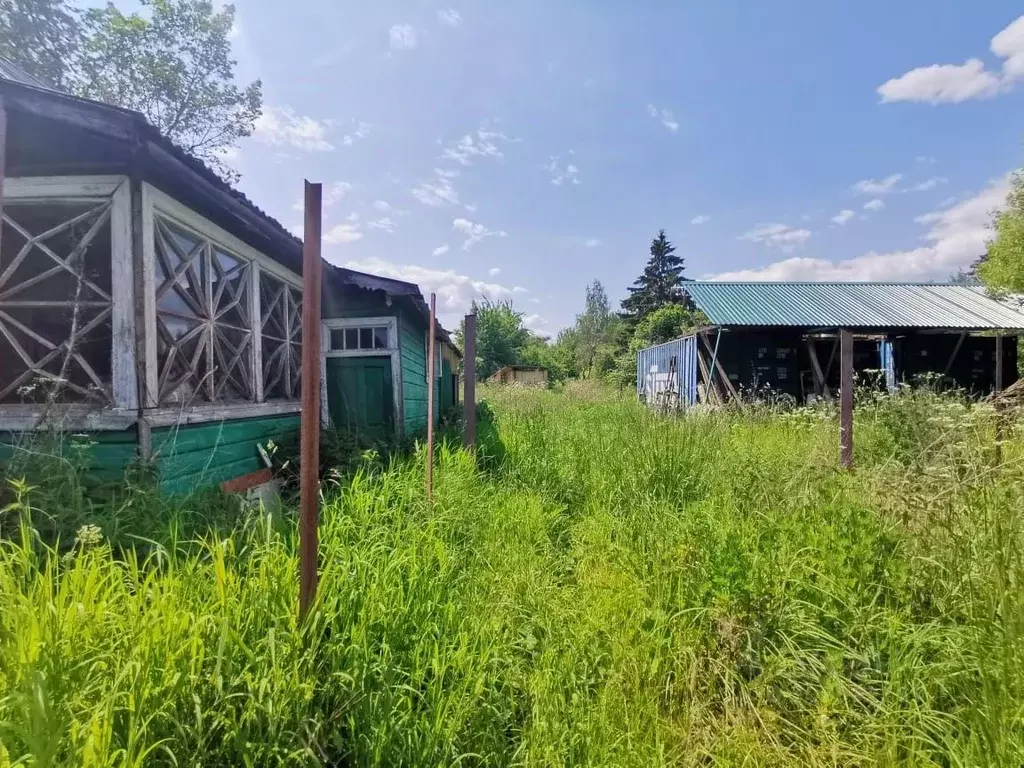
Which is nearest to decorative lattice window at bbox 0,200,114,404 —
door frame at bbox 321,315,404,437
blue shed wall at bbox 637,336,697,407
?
door frame at bbox 321,315,404,437

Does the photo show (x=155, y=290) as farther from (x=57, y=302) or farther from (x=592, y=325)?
(x=592, y=325)

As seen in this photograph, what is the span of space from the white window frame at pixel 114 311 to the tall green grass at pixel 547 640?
0.78 m

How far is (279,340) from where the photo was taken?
5297 millimetres

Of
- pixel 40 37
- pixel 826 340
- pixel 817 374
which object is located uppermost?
pixel 40 37

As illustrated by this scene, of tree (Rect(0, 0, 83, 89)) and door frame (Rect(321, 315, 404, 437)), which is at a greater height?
tree (Rect(0, 0, 83, 89))

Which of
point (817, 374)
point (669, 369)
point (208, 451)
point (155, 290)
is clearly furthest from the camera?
point (669, 369)

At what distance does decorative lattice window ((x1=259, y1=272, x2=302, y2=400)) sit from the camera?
17.1ft

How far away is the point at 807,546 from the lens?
2297mm

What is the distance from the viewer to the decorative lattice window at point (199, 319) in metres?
3.42

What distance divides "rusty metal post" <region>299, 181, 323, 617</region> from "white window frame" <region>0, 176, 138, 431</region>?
7.27 feet

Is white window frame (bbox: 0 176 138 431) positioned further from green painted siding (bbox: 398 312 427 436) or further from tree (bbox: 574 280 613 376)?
tree (bbox: 574 280 613 376)

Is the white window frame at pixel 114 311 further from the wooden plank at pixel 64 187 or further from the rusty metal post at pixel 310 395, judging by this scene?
the rusty metal post at pixel 310 395

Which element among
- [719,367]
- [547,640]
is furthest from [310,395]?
[719,367]

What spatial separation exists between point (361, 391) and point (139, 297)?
3406 mm
